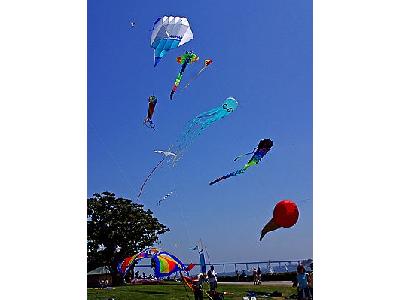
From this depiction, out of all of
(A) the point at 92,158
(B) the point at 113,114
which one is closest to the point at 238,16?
(B) the point at 113,114

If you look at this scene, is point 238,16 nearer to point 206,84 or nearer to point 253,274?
point 206,84

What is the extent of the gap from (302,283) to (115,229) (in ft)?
5.23

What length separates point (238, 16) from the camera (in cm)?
477

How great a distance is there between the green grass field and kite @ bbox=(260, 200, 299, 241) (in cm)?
52

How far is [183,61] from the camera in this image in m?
4.89

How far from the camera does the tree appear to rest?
5012 mm

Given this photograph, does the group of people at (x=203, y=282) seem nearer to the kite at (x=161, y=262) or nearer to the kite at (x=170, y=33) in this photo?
the kite at (x=161, y=262)

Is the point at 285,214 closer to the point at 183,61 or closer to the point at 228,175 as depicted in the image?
the point at 228,175

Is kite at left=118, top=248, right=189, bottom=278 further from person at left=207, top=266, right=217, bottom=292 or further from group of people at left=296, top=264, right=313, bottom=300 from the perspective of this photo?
group of people at left=296, top=264, right=313, bottom=300

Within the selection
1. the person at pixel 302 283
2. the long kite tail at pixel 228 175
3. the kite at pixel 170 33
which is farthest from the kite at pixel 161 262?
the kite at pixel 170 33

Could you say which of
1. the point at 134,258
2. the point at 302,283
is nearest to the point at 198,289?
the point at 134,258

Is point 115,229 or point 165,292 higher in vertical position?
point 115,229

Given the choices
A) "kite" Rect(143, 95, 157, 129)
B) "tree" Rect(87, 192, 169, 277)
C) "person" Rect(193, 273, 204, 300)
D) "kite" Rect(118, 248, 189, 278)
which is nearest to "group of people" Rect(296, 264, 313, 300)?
"person" Rect(193, 273, 204, 300)
